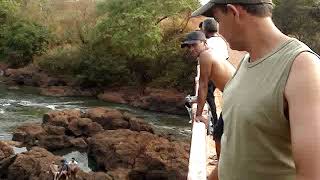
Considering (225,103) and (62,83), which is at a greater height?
(62,83)

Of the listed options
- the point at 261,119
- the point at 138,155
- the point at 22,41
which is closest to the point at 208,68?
the point at 261,119

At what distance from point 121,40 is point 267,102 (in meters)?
30.4

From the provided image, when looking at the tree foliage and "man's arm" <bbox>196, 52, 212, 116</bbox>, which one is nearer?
"man's arm" <bbox>196, 52, 212, 116</bbox>

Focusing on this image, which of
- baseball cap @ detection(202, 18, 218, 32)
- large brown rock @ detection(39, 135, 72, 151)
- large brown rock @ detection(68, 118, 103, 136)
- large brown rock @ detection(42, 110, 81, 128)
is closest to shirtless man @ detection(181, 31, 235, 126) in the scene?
baseball cap @ detection(202, 18, 218, 32)

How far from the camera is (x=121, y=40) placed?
31.8m

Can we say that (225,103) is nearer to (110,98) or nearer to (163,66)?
(110,98)

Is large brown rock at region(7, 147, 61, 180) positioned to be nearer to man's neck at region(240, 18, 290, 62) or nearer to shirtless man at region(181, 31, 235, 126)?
shirtless man at region(181, 31, 235, 126)

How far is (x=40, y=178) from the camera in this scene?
52.3ft

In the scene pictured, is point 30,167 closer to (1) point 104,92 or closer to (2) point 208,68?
(2) point 208,68

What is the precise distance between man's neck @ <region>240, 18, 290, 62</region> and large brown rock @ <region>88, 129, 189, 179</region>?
13626mm

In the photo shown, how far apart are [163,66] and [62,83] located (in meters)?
6.72

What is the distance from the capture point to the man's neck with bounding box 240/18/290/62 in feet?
6.22

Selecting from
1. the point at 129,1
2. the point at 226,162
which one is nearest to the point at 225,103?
the point at 226,162

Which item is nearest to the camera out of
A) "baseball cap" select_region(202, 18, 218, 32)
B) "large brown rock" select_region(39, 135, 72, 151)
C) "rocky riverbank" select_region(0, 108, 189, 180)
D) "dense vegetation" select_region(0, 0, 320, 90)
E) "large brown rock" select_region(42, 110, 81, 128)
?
"baseball cap" select_region(202, 18, 218, 32)
